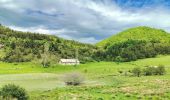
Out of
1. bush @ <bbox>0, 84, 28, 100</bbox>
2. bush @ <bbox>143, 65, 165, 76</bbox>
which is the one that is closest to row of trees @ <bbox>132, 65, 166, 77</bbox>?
bush @ <bbox>143, 65, 165, 76</bbox>

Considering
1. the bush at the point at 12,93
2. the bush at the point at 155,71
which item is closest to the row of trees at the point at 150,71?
the bush at the point at 155,71

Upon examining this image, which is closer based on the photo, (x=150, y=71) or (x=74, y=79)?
(x=74, y=79)

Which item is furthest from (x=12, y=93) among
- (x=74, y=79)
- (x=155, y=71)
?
(x=155, y=71)

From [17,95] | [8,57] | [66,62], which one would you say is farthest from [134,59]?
[17,95]

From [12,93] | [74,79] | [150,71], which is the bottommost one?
[12,93]

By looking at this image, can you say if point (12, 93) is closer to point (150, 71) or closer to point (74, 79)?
point (74, 79)

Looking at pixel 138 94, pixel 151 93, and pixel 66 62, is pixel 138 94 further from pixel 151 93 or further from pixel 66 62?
pixel 66 62

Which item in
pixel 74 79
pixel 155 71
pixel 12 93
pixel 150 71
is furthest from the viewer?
pixel 150 71

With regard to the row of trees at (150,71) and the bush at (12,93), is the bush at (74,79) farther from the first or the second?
the bush at (12,93)

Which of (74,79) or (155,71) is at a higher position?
A: (155,71)

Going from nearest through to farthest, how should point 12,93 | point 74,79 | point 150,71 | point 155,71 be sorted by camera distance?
point 12,93
point 74,79
point 155,71
point 150,71

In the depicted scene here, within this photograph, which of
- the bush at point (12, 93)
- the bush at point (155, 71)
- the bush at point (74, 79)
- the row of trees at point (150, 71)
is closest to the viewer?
the bush at point (12, 93)

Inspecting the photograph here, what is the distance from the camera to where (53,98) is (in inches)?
2434

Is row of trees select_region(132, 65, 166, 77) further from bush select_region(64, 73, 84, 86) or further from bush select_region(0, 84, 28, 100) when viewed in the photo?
bush select_region(0, 84, 28, 100)
